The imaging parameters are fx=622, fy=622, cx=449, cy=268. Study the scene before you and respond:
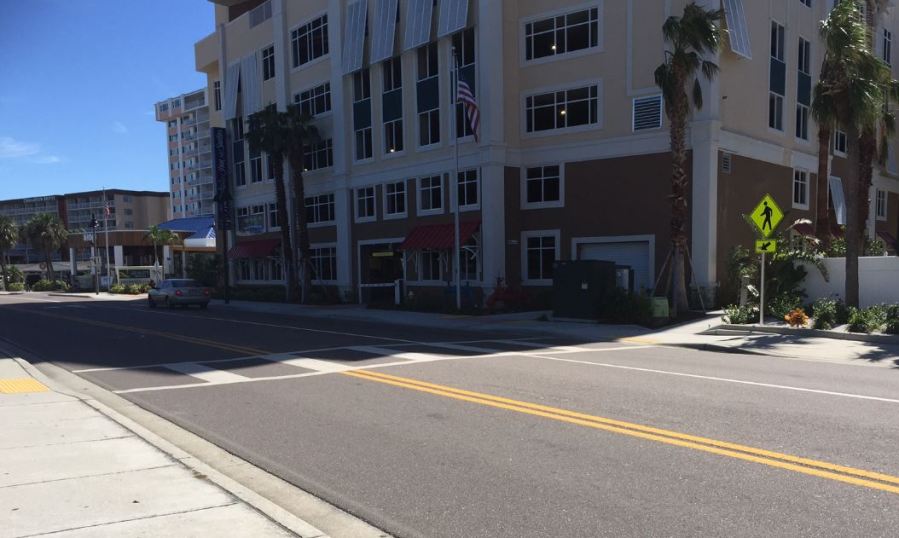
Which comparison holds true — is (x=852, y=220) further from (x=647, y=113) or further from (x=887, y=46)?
(x=887, y=46)

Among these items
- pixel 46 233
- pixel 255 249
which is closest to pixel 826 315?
pixel 255 249

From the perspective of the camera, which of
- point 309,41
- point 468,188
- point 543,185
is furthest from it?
point 309,41

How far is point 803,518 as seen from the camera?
14.5ft

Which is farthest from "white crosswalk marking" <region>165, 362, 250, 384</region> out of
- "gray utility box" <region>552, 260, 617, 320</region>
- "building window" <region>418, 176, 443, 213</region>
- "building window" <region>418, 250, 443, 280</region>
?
"building window" <region>418, 176, 443, 213</region>

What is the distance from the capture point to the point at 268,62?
41.2 m

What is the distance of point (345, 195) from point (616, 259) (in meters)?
16.1

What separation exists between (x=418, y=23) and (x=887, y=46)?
29.5 meters

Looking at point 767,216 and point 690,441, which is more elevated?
point 767,216

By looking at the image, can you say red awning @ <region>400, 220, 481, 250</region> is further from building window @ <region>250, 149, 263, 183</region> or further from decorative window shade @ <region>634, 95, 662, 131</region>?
building window @ <region>250, 149, 263, 183</region>

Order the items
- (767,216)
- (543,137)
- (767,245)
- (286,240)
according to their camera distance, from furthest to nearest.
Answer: (286,240), (543,137), (767,216), (767,245)

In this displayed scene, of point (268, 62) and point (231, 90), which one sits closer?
point (268, 62)

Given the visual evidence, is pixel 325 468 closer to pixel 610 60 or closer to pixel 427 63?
pixel 610 60

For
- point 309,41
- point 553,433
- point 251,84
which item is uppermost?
point 309,41

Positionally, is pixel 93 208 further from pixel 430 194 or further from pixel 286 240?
pixel 430 194
